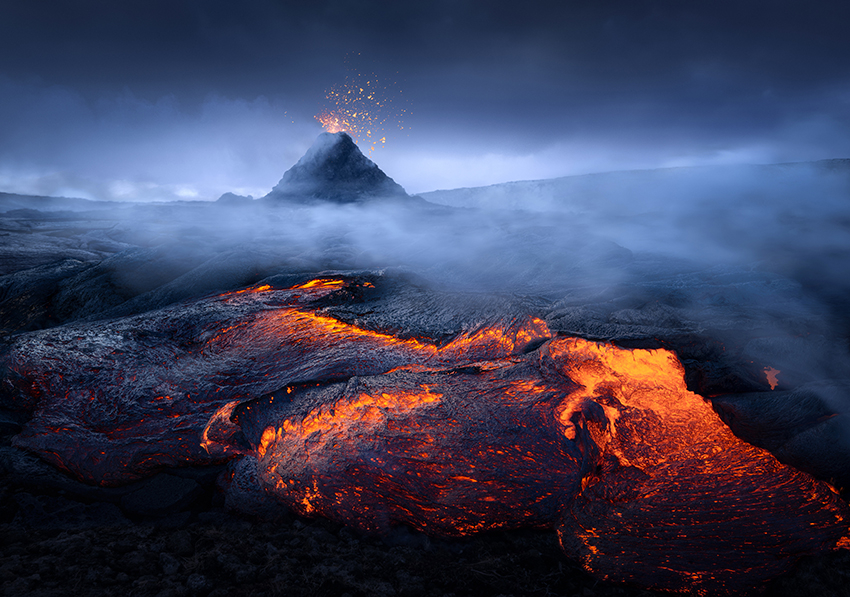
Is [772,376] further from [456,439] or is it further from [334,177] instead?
[334,177]

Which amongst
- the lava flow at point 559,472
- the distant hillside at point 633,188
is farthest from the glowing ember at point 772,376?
the distant hillside at point 633,188

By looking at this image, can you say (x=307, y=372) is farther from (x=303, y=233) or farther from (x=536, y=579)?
(x=303, y=233)

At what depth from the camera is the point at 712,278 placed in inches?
233

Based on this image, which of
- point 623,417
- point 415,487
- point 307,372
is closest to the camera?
point 415,487

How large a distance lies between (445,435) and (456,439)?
0.32ft

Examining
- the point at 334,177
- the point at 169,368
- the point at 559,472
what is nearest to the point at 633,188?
the point at 334,177

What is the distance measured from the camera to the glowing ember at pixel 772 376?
3.24 meters

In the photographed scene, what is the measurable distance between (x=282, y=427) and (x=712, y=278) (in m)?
6.74

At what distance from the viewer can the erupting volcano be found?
Result: 2693mm

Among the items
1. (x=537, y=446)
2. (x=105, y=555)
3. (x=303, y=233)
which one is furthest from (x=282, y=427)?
(x=303, y=233)

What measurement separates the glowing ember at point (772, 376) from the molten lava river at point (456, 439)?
23.9 inches

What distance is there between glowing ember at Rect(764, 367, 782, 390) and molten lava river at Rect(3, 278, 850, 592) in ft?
1.99

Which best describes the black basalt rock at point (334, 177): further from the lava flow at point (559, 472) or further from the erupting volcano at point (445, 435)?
the lava flow at point (559, 472)

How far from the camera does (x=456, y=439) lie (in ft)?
9.88
